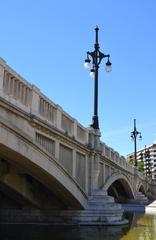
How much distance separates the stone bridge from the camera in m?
10.9

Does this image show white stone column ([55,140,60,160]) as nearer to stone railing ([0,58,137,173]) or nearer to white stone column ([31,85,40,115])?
stone railing ([0,58,137,173])

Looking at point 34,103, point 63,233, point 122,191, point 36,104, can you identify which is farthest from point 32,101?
point 122,191

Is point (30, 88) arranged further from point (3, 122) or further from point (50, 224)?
point (50, 224)

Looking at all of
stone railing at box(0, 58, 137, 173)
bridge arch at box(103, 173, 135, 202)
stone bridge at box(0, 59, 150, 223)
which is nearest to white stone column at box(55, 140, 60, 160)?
stone bridge at box(0, 59, 150, 223)

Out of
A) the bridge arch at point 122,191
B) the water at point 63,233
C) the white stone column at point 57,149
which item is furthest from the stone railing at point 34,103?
the bridge arch at point 122,191

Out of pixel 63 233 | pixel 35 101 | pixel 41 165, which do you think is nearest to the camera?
pixel 41 165

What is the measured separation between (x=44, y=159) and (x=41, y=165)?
0.36 m

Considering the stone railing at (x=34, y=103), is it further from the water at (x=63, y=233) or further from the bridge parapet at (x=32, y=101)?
the water at (x=63, y=233)

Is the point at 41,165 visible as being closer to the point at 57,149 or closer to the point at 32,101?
the point at 32,101

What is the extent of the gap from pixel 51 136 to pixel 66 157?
2.17m

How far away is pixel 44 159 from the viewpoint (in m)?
12.8

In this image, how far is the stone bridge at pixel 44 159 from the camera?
1088cm

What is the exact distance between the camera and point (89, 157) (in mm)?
19250

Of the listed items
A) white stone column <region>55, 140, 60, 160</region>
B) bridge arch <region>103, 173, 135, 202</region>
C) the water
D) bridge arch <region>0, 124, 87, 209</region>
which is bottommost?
the water
